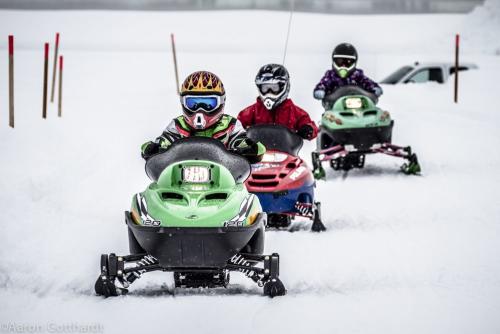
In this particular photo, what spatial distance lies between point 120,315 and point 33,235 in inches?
139

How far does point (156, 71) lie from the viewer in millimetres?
30938

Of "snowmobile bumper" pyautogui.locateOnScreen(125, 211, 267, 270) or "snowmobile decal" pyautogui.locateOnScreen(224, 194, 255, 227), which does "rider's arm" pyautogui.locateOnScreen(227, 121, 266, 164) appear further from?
"snowmobile bumper" pyautogui.locateOnScreen(125, 211, 267, 270)

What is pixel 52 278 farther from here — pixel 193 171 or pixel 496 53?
pixel 496 53

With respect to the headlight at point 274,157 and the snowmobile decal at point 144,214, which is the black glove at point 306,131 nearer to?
the headlight at point 274,157

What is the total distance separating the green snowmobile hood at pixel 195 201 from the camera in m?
8.00

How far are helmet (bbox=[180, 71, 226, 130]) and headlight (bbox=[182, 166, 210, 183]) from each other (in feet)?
2.87

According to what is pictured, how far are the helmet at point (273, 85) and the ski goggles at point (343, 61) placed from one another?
4.73 metres

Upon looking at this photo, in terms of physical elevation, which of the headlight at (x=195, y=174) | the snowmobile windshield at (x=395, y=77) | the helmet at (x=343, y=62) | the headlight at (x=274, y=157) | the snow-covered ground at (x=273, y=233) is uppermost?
the helmet at (x=343, y=62)

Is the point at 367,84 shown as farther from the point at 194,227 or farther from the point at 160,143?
the point at 194,227

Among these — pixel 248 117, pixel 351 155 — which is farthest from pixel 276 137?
pixel 351 155

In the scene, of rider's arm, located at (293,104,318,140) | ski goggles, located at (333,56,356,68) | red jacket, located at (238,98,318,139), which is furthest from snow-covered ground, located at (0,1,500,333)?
ski goggles, located at (333,56,356,68)

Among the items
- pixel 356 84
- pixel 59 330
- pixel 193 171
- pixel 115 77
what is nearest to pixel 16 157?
pixel 356 84

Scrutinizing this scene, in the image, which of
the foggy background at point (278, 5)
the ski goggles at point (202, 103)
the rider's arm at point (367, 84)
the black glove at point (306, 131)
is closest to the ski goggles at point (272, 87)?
the black glove at point (306, 131)

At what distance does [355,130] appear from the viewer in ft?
53.5
